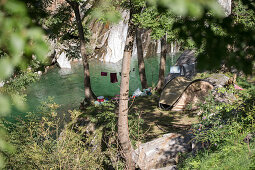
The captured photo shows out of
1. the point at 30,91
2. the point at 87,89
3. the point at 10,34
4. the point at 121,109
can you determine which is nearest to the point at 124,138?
the point at 121,109

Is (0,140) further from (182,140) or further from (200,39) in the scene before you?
(182,140)

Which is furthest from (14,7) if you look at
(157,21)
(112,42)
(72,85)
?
(112,42)

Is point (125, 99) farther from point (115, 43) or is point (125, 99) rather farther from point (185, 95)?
point (115, 43)

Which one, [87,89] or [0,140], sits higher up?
[0,140]

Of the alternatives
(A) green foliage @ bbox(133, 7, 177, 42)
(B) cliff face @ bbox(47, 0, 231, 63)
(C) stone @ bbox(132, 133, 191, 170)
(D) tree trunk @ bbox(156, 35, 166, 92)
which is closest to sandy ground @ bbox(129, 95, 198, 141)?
(C) stone @ bbox(132, 133, 191, 170)

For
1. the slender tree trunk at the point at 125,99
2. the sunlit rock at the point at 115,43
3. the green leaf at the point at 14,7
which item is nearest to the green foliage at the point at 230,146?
the slender tree trunk at the point at 125,99

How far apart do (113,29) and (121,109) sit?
23.1 metres

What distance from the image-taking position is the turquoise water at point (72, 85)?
15.1 m

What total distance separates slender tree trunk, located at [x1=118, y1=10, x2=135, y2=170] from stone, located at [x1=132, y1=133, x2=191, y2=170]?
0.29 metres

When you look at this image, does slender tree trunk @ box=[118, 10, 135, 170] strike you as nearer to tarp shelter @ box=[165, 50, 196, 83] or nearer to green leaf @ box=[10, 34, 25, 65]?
green leaf @ box=[10, 34, 25, 65]

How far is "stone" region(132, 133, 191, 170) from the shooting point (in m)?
4.93

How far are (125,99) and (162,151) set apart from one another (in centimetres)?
152

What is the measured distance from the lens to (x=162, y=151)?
16.9 feet

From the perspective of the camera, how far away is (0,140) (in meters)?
1.18
